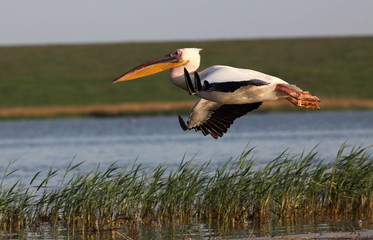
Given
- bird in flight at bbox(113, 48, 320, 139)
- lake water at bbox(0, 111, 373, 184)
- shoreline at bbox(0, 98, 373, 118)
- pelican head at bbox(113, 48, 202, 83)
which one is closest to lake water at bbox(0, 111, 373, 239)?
lake water at bbox(0, 111, 373, 184)

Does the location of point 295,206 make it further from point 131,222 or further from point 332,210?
point 131,222

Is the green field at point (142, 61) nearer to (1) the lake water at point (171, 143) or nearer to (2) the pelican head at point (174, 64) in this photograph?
(1) the lake water at point (171, 143)

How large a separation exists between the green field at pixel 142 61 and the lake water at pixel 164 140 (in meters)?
7.50

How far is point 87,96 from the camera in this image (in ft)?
208

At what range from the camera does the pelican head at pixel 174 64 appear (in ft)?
32.6

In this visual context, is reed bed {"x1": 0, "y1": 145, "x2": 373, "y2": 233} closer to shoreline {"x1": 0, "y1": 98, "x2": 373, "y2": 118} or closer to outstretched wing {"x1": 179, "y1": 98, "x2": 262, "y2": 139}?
outstretched wing {"x1": 179, "y1": 98, "x2": 262, "y2": 139}

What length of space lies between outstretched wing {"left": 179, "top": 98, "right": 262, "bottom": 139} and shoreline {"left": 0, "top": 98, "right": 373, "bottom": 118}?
4078 centimetres

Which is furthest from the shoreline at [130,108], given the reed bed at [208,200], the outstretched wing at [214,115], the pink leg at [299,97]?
the pink leg at [299,97]

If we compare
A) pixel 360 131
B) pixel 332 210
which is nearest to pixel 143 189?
pixel 332 210

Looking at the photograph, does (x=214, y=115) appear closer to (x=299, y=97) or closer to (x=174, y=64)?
(x=174, y=64)

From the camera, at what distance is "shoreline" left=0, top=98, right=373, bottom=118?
52.8 meters

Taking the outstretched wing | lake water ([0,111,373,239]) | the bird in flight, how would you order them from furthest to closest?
1. lake water ([0,111,373,239])
2. the outstretched wing
3. the bird in flight

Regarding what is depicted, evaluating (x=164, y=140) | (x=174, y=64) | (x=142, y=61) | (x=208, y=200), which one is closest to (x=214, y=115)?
(x=174, y=64)

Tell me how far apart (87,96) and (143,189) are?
5097cm
